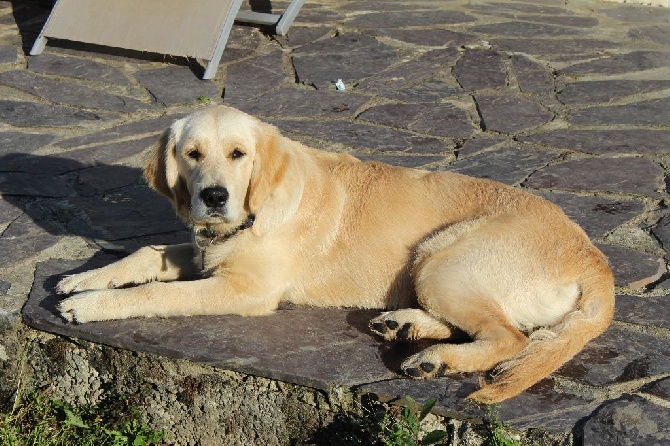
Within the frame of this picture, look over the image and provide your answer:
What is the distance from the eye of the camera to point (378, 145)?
7000mm

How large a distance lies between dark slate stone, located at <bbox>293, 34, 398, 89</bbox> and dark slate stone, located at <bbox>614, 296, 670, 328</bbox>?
3813 mm

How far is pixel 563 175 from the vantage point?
6496 mm

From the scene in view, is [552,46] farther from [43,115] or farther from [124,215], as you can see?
[124,215]

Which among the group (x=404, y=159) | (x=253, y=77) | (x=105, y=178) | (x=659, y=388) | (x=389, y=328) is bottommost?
(x=105, y=178)

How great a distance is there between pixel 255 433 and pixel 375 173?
141cm

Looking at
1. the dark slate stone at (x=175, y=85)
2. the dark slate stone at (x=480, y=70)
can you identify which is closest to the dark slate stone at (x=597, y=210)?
the dark slate stone at (x=480, y=70)

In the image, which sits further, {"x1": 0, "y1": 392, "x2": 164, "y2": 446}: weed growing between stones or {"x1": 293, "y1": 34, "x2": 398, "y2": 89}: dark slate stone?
{"x1": 293, "y1": 34, "x2": 398, "y2": 89}: dark slate stone

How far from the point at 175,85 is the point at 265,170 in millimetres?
3691

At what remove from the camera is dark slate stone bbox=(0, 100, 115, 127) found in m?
7.29

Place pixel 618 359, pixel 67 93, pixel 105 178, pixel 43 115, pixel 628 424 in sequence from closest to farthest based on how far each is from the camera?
1. pixel 628 424
2. pixel 618 359
3. pixel 105 178
4. pixel 43 115
5. pixel 67 93

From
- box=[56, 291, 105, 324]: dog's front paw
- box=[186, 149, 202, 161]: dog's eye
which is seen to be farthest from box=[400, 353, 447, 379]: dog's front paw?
box=[56, 291, 105, 324]: dog's front paw

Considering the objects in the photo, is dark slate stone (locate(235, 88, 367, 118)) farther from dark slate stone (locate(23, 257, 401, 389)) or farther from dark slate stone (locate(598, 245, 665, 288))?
dark slate stone (locate(23, 257, 401, 389))

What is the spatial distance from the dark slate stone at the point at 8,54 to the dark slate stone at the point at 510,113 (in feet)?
13.0

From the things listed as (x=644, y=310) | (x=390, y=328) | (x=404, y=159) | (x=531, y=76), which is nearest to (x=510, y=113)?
(x=531, y=76)
